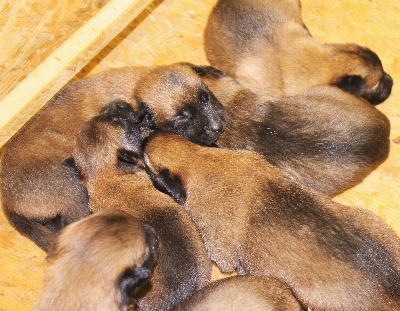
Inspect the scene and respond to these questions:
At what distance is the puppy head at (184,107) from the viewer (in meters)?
4.02

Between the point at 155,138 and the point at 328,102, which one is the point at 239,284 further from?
the point at 328,102

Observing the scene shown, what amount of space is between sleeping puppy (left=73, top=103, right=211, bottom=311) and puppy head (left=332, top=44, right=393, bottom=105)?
1.41 meters

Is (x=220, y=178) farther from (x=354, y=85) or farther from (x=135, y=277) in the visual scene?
(x=354, y=85)

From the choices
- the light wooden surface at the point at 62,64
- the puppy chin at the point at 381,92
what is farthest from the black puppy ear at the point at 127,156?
the puppy chin at the point at 381,92

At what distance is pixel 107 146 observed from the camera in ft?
12.3

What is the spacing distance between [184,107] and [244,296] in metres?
1.31

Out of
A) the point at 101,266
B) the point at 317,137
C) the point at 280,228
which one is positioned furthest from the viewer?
the point at 317,137

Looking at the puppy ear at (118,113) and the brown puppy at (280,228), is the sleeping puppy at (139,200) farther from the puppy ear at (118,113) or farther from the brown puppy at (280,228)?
the brown puppy at (280,228)

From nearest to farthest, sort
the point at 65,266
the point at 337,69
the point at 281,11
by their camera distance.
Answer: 1. the point at 65,266
2. the point at 337,69
3. the point at 281,11

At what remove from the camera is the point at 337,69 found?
4336 millimetres

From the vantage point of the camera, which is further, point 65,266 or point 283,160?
point 283,160

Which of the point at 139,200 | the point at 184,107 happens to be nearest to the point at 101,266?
the point at 139,200

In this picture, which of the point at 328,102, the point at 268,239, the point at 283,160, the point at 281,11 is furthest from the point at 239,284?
the point at 281,11

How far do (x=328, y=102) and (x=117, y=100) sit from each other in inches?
51.3
